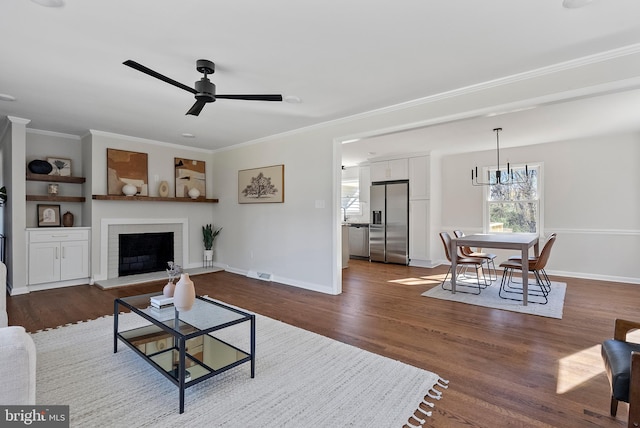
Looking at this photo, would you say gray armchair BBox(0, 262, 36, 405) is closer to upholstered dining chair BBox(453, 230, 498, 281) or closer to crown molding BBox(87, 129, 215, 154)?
crown molding BBox(87, 129, 215, 154)

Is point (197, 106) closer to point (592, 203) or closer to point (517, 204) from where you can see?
point (517, 204)

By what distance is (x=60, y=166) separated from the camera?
511cm

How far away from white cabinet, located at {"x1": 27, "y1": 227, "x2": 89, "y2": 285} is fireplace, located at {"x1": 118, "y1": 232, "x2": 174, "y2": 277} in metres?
0.52

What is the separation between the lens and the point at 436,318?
339cm

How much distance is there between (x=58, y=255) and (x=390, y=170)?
20.5ft

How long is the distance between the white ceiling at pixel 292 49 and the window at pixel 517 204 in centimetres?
201

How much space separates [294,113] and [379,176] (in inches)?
149

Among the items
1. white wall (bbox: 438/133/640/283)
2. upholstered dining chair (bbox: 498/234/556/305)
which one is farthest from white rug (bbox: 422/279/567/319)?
white wall (bbox: 438/133/640/283)

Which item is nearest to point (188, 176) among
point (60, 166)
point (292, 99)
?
point (60, 166)

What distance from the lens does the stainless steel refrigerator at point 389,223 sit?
6.91 metres

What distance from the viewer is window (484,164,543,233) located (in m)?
5.91

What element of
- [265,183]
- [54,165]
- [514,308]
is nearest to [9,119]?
[54,165]

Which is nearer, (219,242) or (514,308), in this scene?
(514,308)

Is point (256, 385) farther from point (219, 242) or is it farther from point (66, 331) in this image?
point (219, 242)
